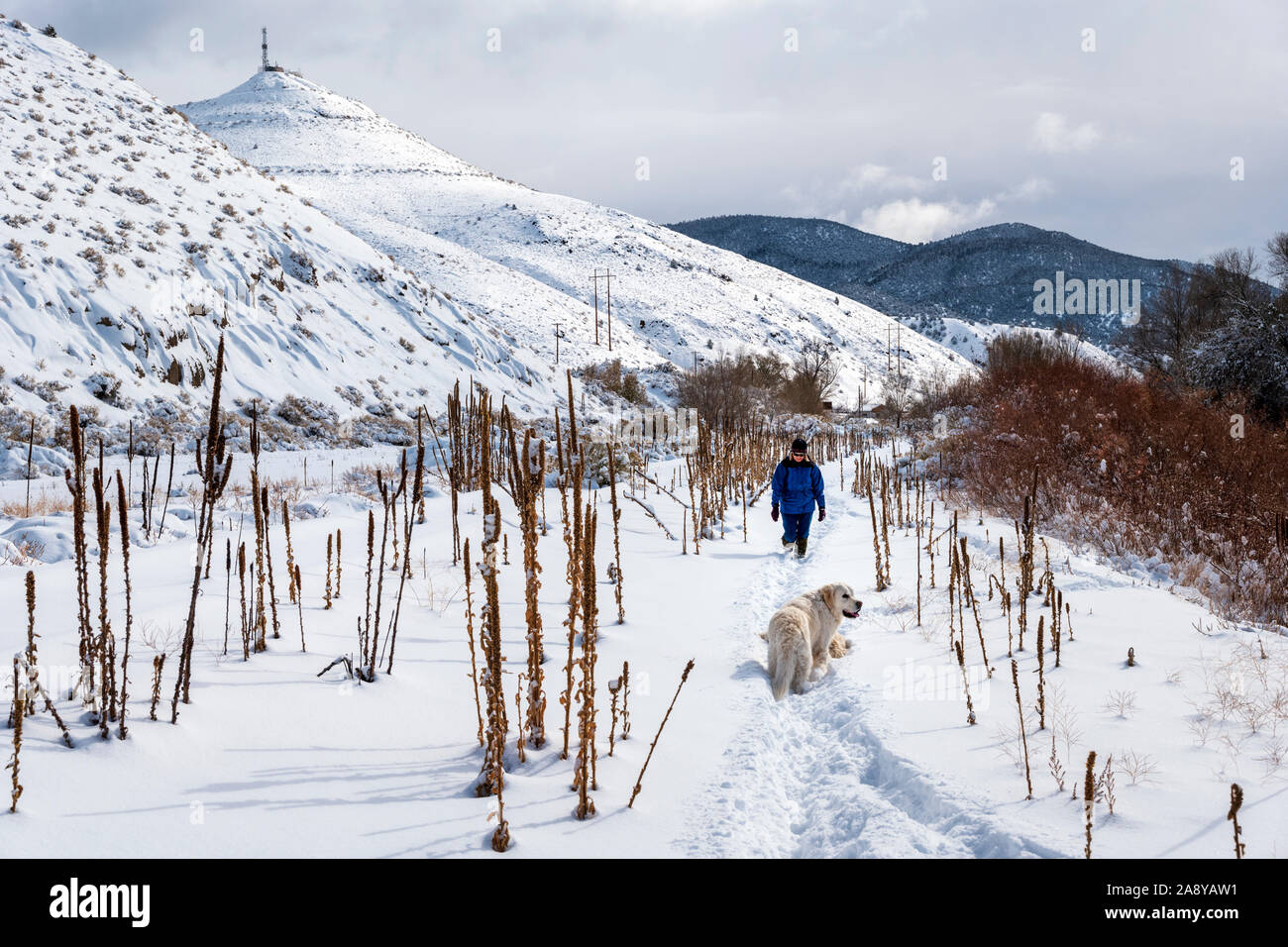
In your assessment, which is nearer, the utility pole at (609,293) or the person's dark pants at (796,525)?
the person's dark pants at (796,525)

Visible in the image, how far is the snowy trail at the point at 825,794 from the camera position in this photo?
2568 millimetres

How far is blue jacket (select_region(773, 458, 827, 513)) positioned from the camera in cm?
849

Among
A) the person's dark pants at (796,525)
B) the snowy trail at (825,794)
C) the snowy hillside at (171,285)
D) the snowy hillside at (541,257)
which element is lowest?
the snowy trail at (825,794)

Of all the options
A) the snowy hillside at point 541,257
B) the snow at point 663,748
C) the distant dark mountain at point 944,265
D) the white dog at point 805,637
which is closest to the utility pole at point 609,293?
the snowy hillside at point 541,257

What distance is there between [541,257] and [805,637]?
54.6m

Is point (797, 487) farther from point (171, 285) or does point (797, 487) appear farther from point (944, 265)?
point (944, 265)

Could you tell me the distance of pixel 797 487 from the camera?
8.54m

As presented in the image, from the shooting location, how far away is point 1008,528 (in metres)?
9.09

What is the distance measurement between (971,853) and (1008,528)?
7.53 meters

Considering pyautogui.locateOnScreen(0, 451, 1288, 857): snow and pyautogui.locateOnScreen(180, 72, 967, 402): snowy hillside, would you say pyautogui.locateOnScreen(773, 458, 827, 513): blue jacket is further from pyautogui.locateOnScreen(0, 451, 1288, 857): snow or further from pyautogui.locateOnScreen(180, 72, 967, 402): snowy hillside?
pyautogui.locateOnScreen(180, 72, 967, 402): snowy hillside
